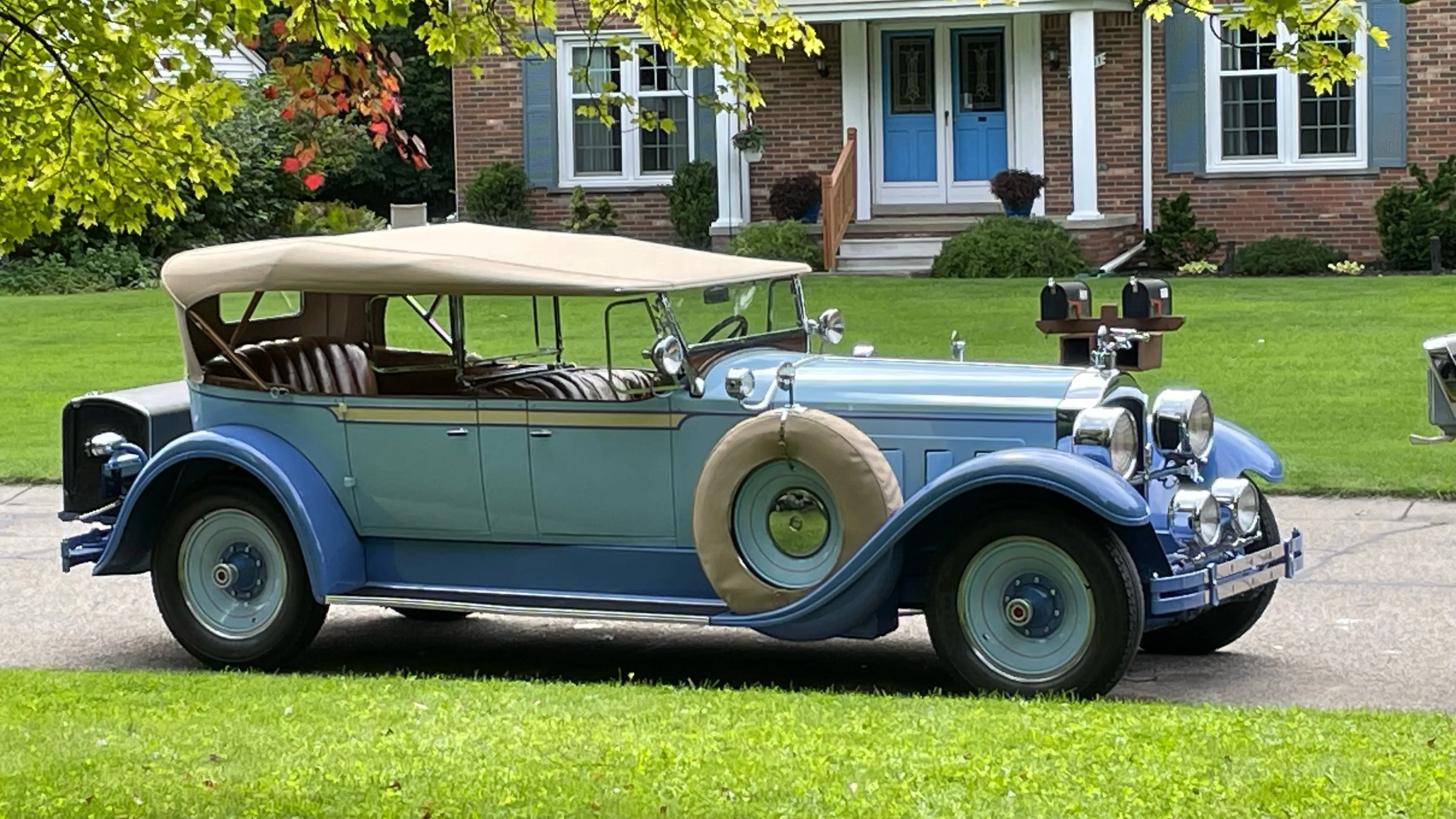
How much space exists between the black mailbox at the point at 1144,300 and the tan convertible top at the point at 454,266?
136cm

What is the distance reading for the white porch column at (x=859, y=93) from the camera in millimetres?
24781

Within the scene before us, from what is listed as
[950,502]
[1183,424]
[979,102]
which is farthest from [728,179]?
[950,502]

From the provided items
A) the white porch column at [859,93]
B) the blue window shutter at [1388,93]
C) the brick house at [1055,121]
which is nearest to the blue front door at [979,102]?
the brick house at [1055,121]

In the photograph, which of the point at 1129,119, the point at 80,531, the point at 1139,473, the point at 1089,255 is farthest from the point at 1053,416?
the point at 1129,119

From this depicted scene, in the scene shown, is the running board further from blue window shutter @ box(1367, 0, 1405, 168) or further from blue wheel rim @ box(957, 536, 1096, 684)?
blue window shutter @ box(1367, 0, 1405, 168)

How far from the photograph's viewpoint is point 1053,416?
693 cm

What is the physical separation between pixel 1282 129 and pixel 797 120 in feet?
19.0

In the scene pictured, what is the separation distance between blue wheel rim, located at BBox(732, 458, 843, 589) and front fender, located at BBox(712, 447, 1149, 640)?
110 millimetres

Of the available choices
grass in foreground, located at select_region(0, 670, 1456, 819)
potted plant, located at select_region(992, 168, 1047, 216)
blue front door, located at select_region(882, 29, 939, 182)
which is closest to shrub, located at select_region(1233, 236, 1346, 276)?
potted plant, located at select_region(992, 168, 1047, 216)

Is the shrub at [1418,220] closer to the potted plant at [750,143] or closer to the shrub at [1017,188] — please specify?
the shrub at [1017,188]

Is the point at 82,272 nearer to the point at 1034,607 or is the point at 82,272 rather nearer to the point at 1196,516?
the point at 1034,607

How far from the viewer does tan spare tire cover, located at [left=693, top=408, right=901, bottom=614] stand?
6.88 meters

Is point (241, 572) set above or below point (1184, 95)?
A: below

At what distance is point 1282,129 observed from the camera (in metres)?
23.9
